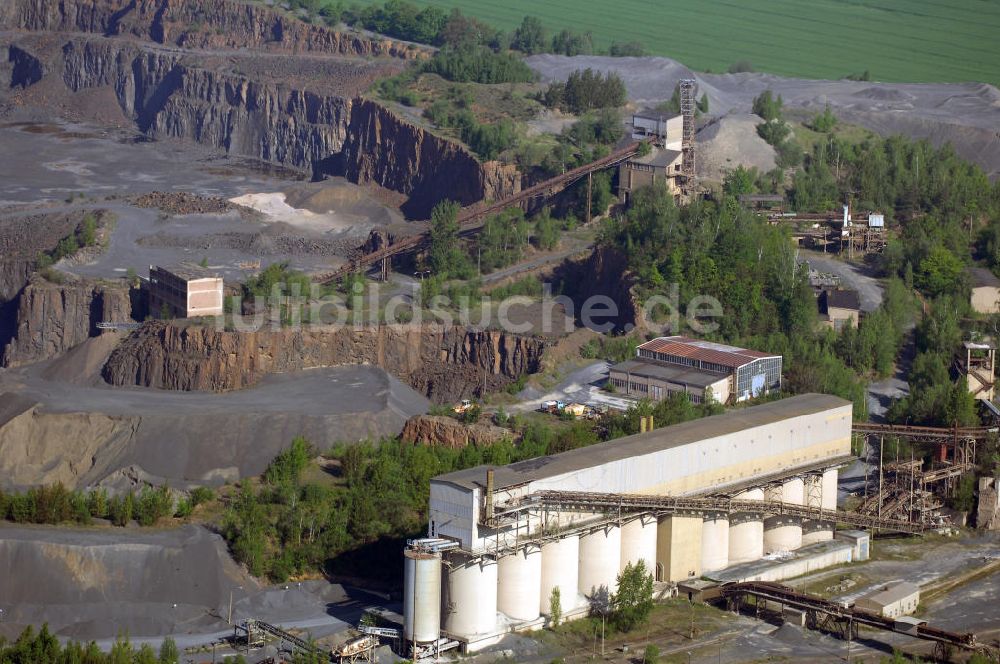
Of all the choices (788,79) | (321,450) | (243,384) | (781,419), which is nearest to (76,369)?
(243,384)

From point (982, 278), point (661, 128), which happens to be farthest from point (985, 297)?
point (661, 128)

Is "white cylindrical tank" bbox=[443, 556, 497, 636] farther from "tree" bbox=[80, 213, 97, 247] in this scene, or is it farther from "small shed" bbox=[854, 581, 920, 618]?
"tree" bbox=[80, 213, 97, 247]

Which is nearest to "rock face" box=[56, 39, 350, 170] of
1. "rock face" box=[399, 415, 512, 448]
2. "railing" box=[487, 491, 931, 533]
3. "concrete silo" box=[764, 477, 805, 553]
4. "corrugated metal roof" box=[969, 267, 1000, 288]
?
"corrugated metal roof" box=[969, 267, 1000, 288]

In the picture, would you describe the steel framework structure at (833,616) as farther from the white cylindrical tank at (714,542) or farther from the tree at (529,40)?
A: the tree at (529,40)

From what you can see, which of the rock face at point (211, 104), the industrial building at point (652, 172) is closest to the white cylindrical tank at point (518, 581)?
the industrial building at point (652, 172)

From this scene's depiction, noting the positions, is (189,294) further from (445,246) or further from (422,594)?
(422,594)

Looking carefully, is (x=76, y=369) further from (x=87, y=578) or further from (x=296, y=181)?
(x=296, y=181)
